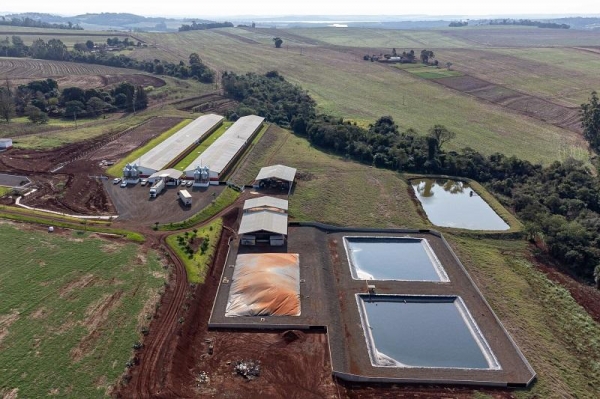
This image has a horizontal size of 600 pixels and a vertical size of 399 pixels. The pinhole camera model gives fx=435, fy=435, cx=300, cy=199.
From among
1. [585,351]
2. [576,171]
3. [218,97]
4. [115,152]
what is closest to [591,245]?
[585,351]

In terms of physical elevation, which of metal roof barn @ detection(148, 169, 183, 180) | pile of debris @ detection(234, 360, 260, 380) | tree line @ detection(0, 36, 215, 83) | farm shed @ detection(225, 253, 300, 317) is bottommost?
pile of debris @ detection(234, 360, 260, 380)

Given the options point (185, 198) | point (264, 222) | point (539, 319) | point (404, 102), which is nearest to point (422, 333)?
point (539, 319)

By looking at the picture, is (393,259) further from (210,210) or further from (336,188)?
(210,210)

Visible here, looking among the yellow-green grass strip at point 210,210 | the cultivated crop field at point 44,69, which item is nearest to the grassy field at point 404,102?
the cultivated crop field at point 44,69

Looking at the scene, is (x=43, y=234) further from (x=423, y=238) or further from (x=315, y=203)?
(x=423, y=238)

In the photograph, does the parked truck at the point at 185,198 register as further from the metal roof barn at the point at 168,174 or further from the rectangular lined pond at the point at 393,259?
the rectangular lined pond at the point at 393,259

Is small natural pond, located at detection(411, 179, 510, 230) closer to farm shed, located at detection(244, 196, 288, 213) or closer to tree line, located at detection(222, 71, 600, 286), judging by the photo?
tree line, located at detection(222, 71, 600, 286)

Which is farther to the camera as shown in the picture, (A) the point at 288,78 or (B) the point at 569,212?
(A) the point at 288,78

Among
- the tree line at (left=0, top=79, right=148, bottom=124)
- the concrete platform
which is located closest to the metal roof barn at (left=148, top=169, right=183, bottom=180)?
the concrete platform
